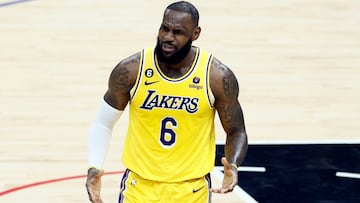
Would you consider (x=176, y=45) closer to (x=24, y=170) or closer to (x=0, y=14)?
(x=24, y=170)

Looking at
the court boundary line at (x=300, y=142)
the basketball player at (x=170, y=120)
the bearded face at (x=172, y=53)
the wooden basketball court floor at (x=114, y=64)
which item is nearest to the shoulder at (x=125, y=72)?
the basketball player at (x=170, y=120)

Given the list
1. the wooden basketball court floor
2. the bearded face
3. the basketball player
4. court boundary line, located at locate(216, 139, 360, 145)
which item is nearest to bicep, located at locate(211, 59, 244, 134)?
the basketball player

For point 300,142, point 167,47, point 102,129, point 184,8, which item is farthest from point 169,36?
point 300,142

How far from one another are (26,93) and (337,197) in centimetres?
466

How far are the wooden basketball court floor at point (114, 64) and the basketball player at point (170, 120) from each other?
3121 millimetres

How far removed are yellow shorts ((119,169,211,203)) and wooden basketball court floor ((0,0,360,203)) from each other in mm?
3044

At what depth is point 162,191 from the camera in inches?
261

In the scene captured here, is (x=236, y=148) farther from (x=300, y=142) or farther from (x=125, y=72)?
(x=300, y=142)

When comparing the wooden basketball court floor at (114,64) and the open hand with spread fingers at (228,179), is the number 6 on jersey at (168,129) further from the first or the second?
the wooden basketball court floor at (114,64)

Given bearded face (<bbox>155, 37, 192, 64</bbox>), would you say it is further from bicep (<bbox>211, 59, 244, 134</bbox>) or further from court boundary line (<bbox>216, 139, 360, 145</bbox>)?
court boundary line (<bbox>216, 139, 360, 145</bbox>)

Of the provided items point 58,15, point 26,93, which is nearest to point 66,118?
point 26,93

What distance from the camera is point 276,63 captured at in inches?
583

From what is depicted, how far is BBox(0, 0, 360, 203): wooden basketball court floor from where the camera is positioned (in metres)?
10.8

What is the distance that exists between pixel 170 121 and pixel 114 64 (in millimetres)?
8007
